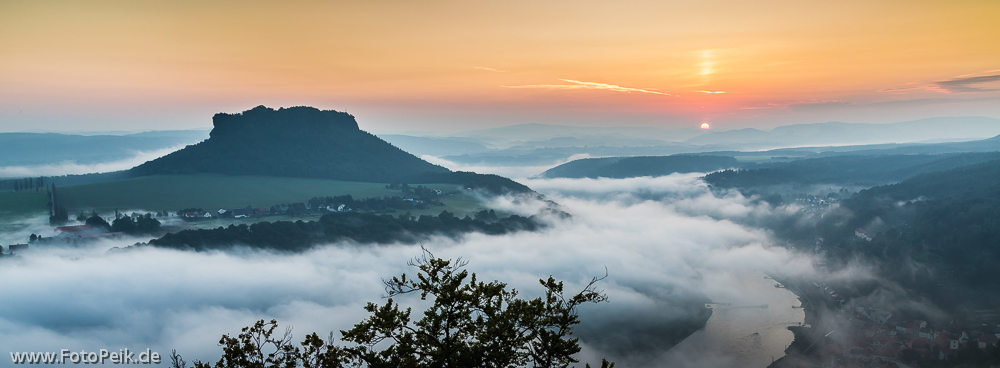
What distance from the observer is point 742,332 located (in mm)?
63688

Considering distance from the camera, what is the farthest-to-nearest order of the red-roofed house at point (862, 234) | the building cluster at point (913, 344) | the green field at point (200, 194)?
the red-roofed house at point (862, 234) → the green field at point (200, 194) → the building cluster at point (913, 344)

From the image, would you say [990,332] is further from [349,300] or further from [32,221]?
[32,221]

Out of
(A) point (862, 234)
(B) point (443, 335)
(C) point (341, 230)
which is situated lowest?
(A) point (862, 234)

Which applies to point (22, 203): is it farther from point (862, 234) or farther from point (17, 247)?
point (862, 234)

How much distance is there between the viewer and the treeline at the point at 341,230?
73438 mm

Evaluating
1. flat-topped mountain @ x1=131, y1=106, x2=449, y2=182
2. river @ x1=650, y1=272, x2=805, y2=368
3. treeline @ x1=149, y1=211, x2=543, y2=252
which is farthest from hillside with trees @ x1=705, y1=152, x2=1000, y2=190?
treeline @ x1=149, y1=211, x2=543, y2=252

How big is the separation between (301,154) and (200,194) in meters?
35.6

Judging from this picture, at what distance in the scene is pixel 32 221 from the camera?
79.6 metres

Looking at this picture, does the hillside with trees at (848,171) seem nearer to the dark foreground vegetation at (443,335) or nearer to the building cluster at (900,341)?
the building cluster at (900,341)

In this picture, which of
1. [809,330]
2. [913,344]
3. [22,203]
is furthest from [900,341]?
[22,203]

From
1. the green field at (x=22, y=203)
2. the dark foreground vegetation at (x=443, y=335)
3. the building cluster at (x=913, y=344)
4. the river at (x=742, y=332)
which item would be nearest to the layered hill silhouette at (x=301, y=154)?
the green field at (x=22, y=203)

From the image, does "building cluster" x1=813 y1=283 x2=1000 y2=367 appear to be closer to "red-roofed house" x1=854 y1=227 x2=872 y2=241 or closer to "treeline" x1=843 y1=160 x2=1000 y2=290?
"treeline" x1=843 y1=160 x2=1000 y2=290

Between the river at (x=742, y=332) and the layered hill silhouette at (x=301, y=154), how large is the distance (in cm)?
5742

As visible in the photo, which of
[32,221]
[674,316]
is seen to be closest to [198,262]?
[32,221]
